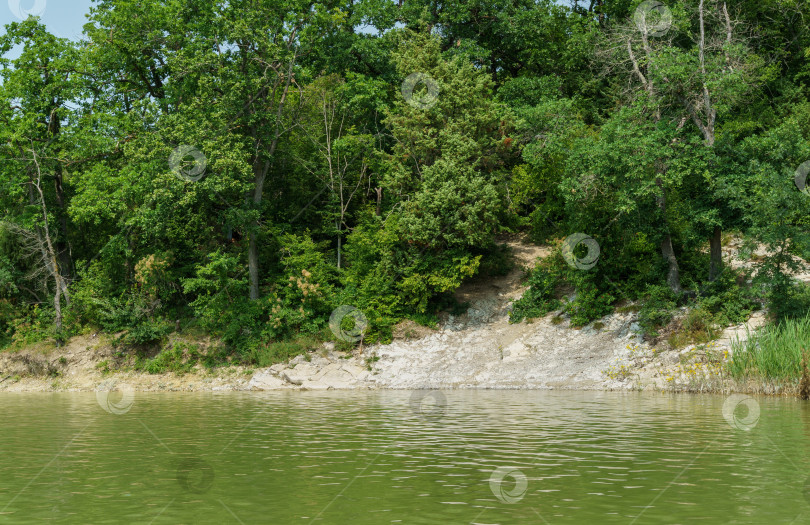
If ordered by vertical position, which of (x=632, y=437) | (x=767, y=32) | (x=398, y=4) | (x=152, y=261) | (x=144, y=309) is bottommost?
(x=632, y=437)

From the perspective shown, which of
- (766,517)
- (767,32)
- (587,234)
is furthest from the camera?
(767,32)

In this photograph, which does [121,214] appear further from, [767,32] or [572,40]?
[767,32]

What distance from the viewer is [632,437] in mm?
15352

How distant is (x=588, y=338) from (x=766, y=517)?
2438 cm

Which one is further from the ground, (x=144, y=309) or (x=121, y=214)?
(x=121, y=214)

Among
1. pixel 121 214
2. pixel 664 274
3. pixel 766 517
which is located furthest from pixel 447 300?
pixel 766 517
